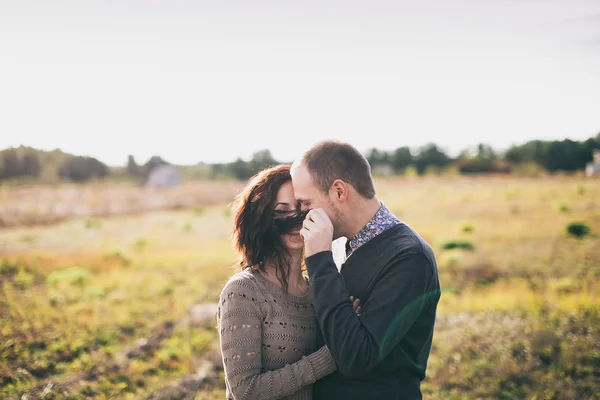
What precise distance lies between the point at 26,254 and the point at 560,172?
3584cm

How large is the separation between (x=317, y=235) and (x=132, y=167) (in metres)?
54.7

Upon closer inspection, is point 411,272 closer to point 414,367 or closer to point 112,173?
point 414,367

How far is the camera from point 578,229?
11734mm

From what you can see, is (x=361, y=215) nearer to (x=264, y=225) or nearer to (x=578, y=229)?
(x=264, y=225)

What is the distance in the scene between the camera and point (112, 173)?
132ft

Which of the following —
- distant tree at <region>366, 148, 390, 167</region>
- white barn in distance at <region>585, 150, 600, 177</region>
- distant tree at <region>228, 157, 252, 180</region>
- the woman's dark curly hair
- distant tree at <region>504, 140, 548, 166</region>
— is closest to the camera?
the woman's dark curly hair

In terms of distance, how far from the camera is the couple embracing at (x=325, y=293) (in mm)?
1953

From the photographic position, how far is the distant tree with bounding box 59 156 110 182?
31.9 m

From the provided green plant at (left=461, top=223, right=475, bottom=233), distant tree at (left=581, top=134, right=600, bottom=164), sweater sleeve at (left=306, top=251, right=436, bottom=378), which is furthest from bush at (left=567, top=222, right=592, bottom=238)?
sweater sleeve at (left=306, top=251, right=436, bottom=378)

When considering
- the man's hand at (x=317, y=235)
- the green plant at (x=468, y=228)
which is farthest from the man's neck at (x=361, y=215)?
the green plant at (x=468, y=228)

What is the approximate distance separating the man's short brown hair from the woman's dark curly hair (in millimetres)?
256

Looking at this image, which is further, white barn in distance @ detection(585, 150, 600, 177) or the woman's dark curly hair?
white barn in distance @ detection(585, 150, 600, 177)

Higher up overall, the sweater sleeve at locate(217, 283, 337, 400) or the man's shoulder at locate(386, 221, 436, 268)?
the man's shoulder at locate(386, 221, 436, 268)

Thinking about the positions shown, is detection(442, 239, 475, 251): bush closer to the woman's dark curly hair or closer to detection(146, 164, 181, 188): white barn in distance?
the woman's dark curly hair
